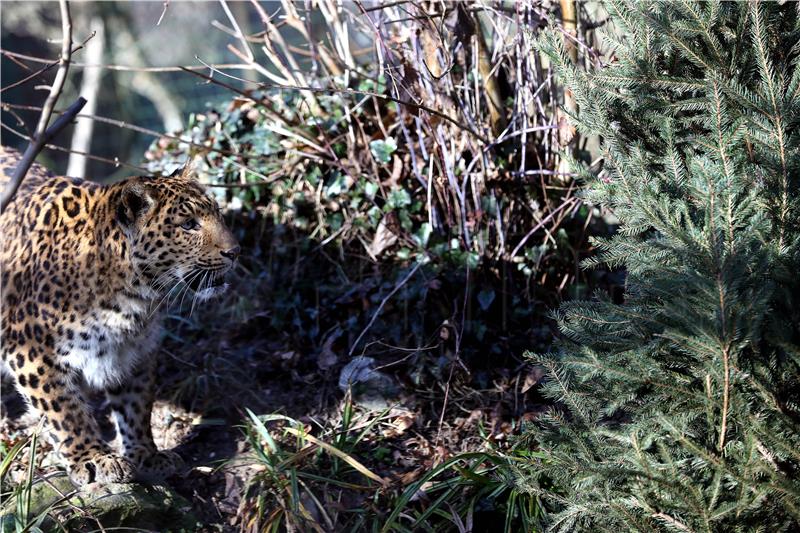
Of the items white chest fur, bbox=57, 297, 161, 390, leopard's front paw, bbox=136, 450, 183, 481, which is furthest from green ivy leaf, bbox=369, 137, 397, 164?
leopard's front paw, bbox=136, 450, 183, 481

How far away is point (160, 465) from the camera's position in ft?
15.2

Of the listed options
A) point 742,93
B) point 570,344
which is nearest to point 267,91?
point 570,344

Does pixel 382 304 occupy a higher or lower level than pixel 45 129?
lower

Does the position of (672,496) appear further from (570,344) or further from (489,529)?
(489,529)

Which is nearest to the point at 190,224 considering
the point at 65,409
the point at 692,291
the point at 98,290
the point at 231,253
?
the point at 231,253

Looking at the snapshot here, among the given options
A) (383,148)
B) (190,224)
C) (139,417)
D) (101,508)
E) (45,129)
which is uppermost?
(383,148)

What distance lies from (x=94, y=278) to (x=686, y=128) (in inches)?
109

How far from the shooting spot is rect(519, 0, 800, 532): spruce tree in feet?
9.56

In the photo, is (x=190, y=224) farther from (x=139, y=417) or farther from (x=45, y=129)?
(x=45, y=129)

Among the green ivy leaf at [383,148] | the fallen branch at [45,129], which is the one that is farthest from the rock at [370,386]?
the fallen branch at [45,129]

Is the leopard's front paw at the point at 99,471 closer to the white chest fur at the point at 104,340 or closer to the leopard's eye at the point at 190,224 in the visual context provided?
the white chest fur at the point at 104,340

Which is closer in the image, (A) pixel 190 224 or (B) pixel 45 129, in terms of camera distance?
(B) pixel 45 129

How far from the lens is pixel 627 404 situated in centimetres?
326

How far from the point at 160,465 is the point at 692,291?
2946 millimetres
